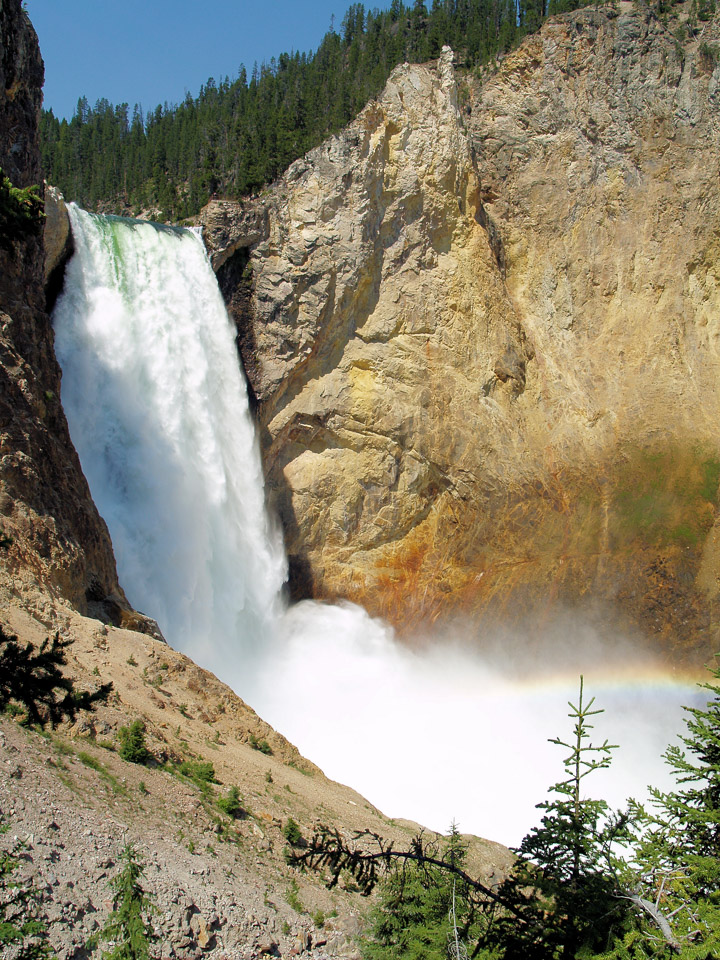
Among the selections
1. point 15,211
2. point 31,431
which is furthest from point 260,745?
point 15,211

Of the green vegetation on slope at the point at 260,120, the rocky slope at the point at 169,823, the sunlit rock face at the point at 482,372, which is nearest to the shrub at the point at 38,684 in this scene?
the rocky slope at the point at 169,823

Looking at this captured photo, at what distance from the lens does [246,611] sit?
2131 cm

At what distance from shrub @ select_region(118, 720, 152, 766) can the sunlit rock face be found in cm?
1475

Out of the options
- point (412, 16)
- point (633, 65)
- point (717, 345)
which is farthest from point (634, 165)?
point (412, 16)

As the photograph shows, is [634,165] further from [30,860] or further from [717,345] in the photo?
[30,860]

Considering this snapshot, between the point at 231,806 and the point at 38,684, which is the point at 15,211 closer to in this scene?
the point at 38,684

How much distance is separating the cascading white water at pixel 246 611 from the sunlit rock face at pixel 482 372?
1315 millimetres

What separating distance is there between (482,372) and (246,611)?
33.8ft

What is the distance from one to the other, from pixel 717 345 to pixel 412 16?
2547 cm

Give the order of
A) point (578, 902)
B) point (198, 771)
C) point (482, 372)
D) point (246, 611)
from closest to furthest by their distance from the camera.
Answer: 1. point (578, 902)
2. point (198, 771)
3. point (246, 611)
4. point (482, 372)

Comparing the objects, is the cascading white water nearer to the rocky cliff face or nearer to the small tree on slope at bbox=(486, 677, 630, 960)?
the rocky cliff face

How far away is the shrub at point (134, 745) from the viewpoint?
26.0 ft

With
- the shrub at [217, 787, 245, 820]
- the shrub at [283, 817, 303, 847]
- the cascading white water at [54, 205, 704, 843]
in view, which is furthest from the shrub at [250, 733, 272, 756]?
the cascading white water at [54, 205, 704, 843]

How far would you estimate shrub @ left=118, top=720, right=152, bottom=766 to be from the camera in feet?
26.0
